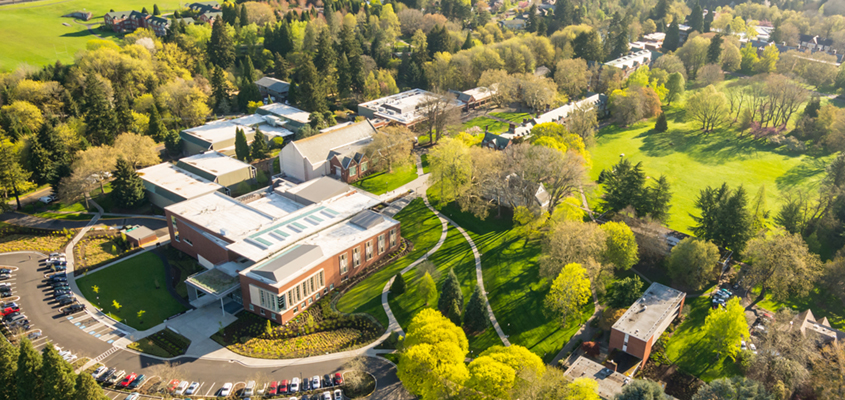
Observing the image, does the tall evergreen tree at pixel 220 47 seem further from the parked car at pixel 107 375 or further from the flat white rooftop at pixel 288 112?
the parked car at pixel 107 375

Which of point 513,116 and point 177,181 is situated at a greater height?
point 513,116

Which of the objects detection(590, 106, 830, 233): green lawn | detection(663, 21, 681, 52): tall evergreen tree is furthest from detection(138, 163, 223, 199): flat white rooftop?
detection(663, 21, 681, 52): tall evergreen tree

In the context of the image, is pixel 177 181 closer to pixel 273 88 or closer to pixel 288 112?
pixel 288 112

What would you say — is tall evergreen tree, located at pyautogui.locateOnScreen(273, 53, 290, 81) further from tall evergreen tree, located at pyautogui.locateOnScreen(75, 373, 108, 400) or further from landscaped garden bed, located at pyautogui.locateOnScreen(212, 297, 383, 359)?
tall evergreen tree, located at pyautogui.locateOnScreen(75, 373, 108, 400)

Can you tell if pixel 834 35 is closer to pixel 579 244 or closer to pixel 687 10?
pixel 687 10

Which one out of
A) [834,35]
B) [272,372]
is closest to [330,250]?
[272,372]

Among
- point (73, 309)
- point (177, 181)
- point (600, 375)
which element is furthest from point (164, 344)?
point (600, 375)
